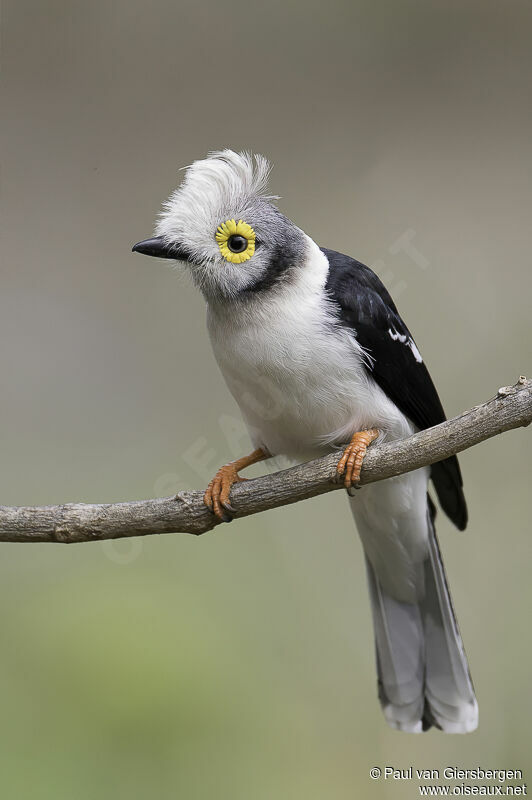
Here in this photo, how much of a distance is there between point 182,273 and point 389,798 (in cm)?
182

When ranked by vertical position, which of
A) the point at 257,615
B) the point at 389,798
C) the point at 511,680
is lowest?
the point at 389,798

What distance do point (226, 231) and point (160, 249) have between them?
0.48 feet

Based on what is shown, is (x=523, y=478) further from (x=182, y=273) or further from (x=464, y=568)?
(x=182, y=273)

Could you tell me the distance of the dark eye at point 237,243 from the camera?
176cm

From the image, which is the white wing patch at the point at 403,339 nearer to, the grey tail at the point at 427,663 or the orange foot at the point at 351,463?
the orange foot at the point at 351,463

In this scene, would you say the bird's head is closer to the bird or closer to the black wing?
the bird

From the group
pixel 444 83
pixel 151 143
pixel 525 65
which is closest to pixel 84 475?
pixel 151 143

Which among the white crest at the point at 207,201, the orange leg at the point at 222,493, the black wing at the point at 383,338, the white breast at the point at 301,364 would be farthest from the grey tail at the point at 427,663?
the white crest at the point at 207,201

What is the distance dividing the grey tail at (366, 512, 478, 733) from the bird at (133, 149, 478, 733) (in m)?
0.32

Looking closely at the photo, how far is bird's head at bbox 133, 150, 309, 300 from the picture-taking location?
174 centimetres

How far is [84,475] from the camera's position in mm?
2875

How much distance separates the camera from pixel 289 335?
178cm

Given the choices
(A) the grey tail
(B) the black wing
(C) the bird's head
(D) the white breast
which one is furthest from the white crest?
(A) the grey tail

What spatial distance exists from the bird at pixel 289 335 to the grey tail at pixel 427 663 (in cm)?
32
